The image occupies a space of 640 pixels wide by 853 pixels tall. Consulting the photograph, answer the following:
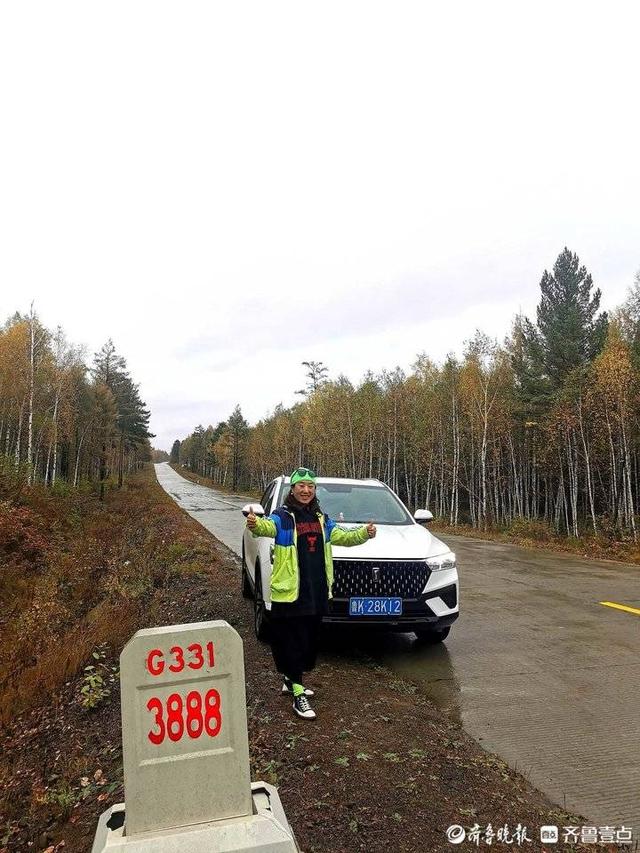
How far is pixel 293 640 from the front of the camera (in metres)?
4.10

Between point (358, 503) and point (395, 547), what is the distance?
1.48 m

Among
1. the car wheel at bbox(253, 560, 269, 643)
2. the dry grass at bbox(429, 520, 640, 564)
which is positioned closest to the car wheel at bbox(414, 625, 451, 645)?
the car wheel at bbox(253, 560, 269, 643)

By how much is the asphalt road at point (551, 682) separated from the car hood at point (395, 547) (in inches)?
43.2

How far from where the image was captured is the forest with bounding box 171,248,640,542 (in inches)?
949

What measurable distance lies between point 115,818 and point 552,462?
3275cm

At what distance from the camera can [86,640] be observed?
22.9ft

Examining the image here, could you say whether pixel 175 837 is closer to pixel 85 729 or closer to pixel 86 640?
pixel 85 729

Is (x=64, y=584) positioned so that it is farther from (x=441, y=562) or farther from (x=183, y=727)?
(x=183, y=727)

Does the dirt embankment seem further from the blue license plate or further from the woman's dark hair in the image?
the woman's dark hair

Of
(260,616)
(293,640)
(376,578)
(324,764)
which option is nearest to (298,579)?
(293,640)

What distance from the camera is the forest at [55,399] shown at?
34.3 m

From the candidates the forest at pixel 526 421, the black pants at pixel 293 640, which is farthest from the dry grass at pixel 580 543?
the black pants at pixel 293 640

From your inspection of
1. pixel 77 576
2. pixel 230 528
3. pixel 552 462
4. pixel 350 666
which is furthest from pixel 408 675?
pixel 552 462

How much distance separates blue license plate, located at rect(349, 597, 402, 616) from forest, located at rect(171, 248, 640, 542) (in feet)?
55.4
